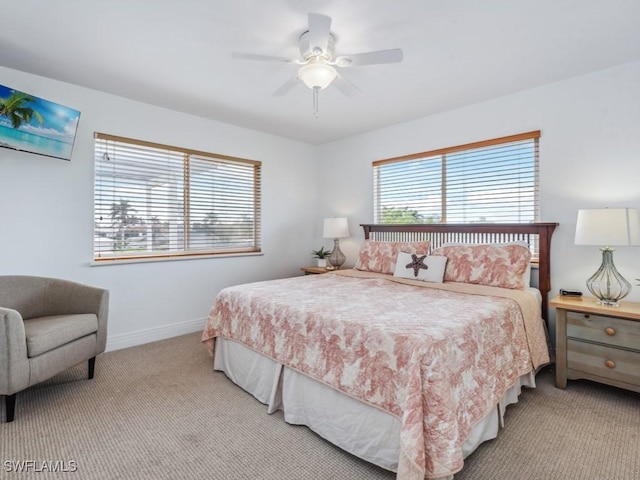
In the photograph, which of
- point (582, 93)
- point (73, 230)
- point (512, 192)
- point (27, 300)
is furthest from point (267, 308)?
point (582, 93)

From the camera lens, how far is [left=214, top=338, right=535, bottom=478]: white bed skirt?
5.44ft

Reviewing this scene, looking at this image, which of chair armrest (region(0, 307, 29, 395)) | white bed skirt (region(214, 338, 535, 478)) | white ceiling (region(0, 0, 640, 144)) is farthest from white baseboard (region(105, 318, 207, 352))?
white ceiling (region(0, 0, 640, 144))

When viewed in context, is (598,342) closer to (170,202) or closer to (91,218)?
(170,202)

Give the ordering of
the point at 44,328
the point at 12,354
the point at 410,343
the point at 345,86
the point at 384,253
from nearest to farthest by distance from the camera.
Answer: the point at 410,343 → the point at 12,354 → the point at 44,328 → the point at 345,86 → the point at 384,253

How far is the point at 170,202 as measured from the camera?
12.4ft

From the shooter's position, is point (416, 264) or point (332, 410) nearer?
point (332, 410)

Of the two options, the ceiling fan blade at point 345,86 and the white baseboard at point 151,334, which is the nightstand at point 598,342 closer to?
the ceiling fan blade at point 345,86

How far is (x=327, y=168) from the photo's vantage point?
509cm

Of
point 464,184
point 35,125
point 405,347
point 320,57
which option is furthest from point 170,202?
point 464,184

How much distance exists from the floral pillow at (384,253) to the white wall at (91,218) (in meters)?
1.44

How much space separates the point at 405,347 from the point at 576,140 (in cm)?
264

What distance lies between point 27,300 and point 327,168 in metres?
3.79

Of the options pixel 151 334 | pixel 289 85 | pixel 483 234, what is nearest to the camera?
pixel 289 85

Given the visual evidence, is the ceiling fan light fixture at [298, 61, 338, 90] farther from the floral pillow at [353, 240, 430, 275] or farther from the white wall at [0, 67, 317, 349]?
the white wall at [0, 67, 317, 349]
